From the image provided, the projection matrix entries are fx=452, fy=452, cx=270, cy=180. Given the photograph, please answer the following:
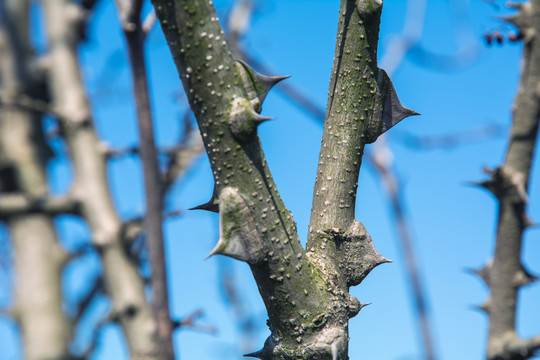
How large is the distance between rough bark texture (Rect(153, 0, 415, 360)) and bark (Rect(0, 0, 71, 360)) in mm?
1082

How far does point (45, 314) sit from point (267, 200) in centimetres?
136

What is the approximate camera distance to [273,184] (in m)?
1.25

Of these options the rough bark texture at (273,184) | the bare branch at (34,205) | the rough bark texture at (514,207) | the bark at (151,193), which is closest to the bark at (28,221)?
the bare branch at (34,205)

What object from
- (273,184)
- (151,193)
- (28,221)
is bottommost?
(151,193)

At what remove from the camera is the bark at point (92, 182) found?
54.1 inches

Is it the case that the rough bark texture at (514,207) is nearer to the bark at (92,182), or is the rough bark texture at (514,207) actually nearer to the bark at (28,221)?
the bark at (92,182)

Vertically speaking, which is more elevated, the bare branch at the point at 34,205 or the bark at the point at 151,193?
the bare branch at the point at 34,205

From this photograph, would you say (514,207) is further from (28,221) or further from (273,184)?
(28,221)

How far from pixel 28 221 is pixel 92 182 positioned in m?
0.52

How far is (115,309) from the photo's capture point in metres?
1.28

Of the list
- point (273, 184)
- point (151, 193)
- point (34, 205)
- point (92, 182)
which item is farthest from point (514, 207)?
point (34, 205)

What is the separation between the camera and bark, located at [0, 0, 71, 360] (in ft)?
6.41

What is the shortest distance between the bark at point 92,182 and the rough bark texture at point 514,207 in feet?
2.68

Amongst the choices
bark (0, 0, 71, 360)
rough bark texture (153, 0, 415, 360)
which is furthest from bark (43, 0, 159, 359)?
rough bark texture (153, 0, 415, 360)
